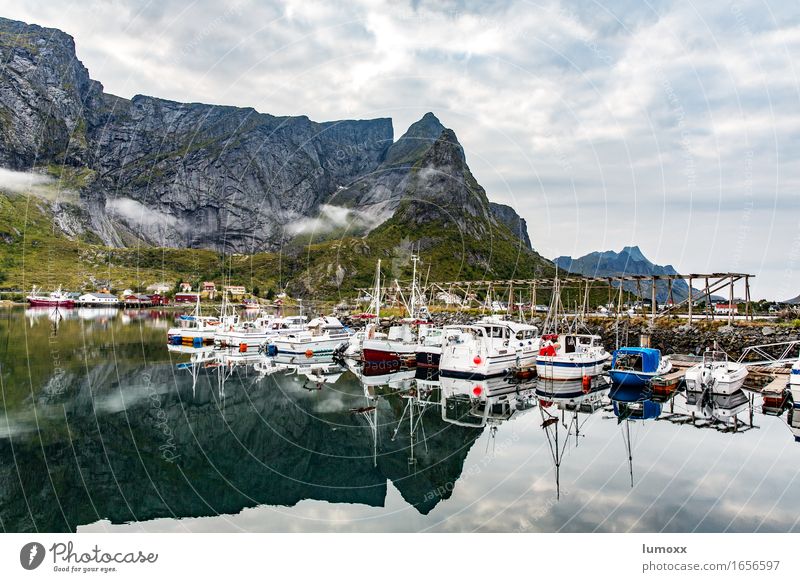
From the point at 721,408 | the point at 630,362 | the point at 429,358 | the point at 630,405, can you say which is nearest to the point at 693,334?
the point at 630,362

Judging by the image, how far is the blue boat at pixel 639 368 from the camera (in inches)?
1203

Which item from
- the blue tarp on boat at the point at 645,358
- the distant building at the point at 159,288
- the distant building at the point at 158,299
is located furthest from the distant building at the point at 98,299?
the blue tarp on boat at the point at 645,358

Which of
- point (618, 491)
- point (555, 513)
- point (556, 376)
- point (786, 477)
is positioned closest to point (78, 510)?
point (555, 513)

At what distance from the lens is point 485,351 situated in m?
32.6

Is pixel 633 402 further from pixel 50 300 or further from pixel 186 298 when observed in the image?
pixel 186 298

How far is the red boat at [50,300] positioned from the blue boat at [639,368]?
367ft

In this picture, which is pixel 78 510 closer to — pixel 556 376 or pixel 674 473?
pixel 674 473

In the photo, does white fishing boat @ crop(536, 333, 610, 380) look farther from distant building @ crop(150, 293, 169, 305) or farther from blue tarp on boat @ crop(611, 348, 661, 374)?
distant building @ crop(150, 293, 169, 305)

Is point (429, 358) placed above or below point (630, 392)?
above

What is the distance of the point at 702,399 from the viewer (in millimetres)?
27328

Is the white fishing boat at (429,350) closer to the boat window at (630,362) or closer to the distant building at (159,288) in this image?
the boat window at (630,362)

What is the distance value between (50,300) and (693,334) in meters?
118

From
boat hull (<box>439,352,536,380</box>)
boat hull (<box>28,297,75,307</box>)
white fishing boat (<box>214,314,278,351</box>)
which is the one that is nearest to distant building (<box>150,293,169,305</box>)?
boat hull (<box>28,297,75,307</box>)
